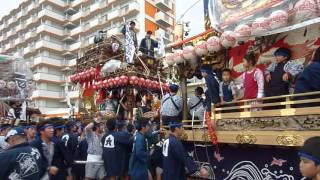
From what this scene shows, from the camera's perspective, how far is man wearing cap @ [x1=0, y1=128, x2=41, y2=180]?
380 cm

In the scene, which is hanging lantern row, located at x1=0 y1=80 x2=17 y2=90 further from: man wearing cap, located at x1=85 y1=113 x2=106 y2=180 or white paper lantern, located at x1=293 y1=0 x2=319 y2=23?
white paper lantern, located at x1=293 y1=0 x2=319 y2=23

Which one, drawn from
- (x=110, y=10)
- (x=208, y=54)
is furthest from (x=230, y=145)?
(x=110, y=10)

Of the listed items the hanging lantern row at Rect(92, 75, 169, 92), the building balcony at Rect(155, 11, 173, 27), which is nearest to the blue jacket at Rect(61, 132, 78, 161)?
the hanging lantern row at Rect(92, 75, 169, 92)

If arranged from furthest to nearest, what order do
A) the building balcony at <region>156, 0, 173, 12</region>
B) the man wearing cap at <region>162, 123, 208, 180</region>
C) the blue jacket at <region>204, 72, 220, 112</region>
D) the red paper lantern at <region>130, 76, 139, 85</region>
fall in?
the building balcony at <region>156, 0, 173, 12</region> < the red paper lantern at <region>130, 76, 139, 85</region> < the blue jacket at <region>204, 72, 220, 112</region> < the man wearing cap at <region>162, 123, 208, 180</region>

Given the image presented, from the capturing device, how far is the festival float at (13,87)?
45.6 feet

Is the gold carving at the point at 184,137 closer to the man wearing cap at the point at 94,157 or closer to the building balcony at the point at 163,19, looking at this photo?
the man wearing cap at the point at 94,157

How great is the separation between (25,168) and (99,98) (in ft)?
26.1

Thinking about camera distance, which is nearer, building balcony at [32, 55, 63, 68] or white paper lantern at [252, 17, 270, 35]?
white paper lantern at [252, 17, 270, 35]

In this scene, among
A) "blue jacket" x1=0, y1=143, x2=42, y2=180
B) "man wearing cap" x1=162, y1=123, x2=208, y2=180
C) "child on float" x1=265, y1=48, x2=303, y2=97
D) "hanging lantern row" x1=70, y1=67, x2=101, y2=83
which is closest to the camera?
"blue jacket" x1=0, y1=143, x2=42, y2=180

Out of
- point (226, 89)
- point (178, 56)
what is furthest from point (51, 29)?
point (226, 89)

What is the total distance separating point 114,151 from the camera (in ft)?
23.1

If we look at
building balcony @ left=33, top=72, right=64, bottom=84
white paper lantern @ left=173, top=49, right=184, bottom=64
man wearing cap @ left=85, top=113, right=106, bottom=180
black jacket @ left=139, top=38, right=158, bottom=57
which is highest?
building balcony @ left=33, top=72, right=64, bottom=84

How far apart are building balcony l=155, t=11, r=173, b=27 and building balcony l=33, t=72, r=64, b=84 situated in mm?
14858

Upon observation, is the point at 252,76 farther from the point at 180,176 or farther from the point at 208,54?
the point at 180,176
